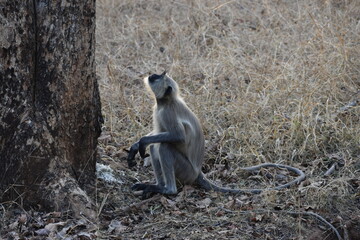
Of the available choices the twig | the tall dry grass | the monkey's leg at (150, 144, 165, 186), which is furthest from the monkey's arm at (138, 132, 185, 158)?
the twig

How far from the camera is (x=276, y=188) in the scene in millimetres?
4832

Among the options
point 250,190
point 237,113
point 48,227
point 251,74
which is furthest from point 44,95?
point 251,74

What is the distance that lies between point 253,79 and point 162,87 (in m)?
1.91

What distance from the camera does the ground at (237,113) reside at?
169 inches

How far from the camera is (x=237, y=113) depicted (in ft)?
19.8

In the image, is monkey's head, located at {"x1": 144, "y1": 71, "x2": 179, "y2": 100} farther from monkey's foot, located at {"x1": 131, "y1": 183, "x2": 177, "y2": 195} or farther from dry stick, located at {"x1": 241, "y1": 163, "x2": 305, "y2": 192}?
dry stick, located at {"x1": 241, "y1": 163, "x2": 305, "y2": 192}

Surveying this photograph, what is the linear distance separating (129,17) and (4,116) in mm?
5279

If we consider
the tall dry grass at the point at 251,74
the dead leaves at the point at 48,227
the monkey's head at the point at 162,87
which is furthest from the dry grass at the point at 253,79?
the dead leaves at the point at 48,227

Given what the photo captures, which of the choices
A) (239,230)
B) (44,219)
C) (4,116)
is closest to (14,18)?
(4,116)

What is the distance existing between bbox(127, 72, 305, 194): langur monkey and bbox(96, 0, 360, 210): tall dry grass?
19.7 inches

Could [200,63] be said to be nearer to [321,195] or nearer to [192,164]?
[192,164]

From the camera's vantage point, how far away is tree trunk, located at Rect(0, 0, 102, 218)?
3922 mm

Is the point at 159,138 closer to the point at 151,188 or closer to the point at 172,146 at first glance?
the point at 172,146


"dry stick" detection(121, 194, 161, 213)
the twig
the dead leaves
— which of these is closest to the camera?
the dead leaves
